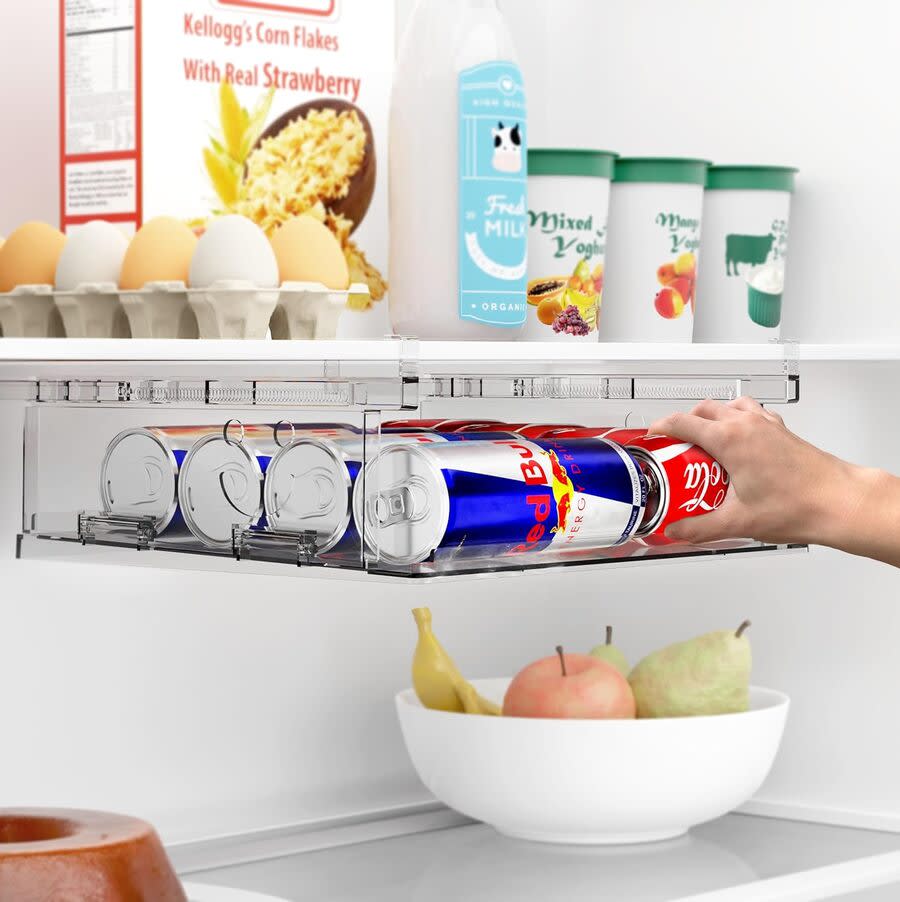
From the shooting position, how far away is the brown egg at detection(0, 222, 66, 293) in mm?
1128

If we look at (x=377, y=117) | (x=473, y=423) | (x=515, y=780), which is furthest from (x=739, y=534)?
(x=377, y=117)

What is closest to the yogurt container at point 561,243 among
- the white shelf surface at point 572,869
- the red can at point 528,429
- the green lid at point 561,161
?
the green lid at point 561,161

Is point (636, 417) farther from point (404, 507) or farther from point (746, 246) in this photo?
point (404, 507)

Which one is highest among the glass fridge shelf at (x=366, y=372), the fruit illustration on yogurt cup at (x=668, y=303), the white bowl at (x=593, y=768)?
the fruit illustration on yogurt cup at (x=668, y=303)

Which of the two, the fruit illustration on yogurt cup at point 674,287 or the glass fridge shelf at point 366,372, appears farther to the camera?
the fruit illustration on yogurt cup at point 674,287

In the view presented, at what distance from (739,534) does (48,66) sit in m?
0.63

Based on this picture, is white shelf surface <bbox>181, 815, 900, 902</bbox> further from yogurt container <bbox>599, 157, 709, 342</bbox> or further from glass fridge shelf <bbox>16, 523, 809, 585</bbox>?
yogurt container <bbox>599, 157, 709, 342</bbox>

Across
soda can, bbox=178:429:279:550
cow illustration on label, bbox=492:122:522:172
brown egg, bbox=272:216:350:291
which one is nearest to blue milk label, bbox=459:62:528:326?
cow illustration on label, bbox=492:122:522:172

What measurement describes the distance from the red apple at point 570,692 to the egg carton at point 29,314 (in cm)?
51

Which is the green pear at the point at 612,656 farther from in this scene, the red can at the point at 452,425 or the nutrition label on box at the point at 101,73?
the nutrition label on box at the point at 101,73

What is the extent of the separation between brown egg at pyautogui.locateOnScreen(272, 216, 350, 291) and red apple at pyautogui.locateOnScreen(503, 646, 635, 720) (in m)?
0.42

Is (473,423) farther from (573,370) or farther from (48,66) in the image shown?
(48,66)

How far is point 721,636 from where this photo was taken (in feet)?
4.69

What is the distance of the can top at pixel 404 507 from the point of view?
1.03 meters
